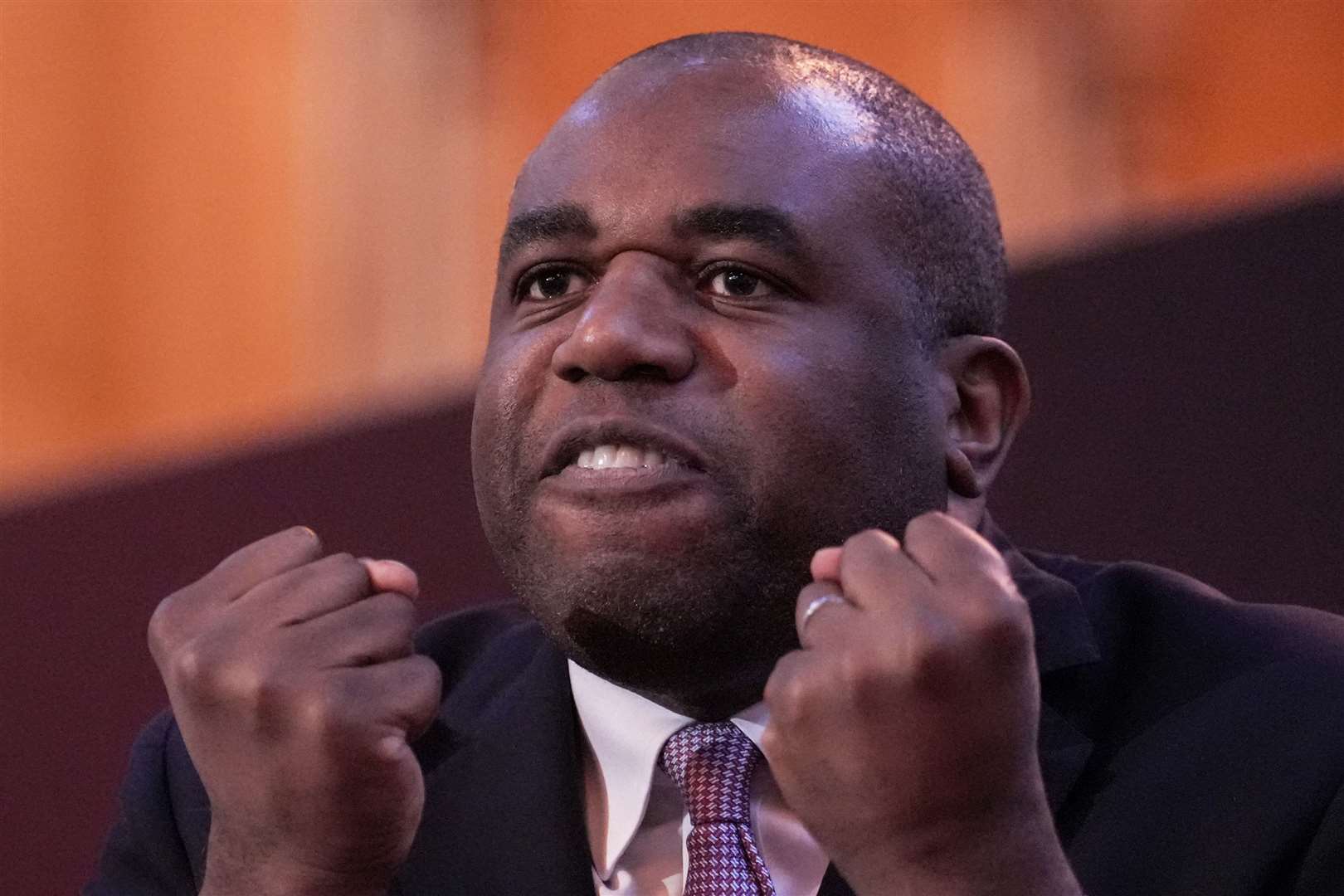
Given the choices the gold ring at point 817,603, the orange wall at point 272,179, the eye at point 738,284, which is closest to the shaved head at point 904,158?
the eye at point 738,284

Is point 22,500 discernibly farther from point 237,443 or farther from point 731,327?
point 731,327

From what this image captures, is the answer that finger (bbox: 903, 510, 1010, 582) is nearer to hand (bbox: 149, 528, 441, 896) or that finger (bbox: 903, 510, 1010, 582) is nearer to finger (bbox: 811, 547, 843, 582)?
finger (bbox: 811, 547, 843, 582)

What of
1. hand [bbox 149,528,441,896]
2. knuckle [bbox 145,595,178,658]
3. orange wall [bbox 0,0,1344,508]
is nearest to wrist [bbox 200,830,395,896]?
hand [bbox 149,528,441,896]

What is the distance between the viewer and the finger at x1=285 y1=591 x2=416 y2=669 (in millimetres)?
1000

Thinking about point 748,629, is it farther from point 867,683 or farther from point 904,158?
point 904,158

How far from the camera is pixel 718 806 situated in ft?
3.67

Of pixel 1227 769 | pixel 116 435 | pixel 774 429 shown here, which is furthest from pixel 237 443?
pixel 116 435

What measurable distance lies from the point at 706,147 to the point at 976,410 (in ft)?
0.95

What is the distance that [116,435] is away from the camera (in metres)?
3.33

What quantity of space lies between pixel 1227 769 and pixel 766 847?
300mm

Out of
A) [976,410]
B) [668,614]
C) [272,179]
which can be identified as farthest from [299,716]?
[272,179]

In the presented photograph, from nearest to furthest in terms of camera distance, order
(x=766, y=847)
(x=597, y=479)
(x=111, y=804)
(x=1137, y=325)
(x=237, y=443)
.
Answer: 1. (x=597, y=479)
2. (x=766, y=847)
3. (x=1137, y=325)
4. (x=111, y=804)
5. (x=237, y=443)

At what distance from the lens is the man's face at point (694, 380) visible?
1040 mm

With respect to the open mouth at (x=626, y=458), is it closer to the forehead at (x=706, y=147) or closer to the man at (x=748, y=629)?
the man at (x=748, y=629)
